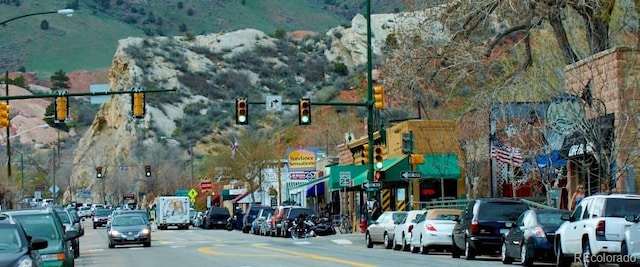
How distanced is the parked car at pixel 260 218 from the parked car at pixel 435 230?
26.5m

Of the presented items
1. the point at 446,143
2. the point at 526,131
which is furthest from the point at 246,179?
the point at 526,131

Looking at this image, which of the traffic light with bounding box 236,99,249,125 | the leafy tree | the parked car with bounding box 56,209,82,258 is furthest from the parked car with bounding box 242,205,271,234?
the leafy tree

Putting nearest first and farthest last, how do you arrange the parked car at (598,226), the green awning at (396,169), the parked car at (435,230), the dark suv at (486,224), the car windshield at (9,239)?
the car windshield at (9,239)
the parked car at (598,226)
the dark suv at (486,224)
the parked car at (435,230)
the green awning at (396,169)

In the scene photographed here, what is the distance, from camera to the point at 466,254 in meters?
32.2

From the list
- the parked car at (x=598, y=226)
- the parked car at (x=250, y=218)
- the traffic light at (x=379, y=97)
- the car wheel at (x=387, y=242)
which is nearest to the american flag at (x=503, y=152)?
the traffic light at (x=379, y=97)

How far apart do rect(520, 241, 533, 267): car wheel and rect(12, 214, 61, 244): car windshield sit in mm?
11029

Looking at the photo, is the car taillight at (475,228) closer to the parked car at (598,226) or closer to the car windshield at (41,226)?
the parked car at (598,226)

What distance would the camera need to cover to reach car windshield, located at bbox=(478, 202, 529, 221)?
105 feet

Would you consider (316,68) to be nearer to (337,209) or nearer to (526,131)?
(337,209)

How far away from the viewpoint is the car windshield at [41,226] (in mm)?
24978

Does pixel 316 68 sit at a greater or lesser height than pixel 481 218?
greater

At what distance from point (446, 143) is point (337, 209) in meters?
20.1

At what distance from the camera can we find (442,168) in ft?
185

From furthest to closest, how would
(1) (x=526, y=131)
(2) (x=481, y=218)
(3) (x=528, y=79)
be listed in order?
1. (1) (x=526, y=131)
2. (3) (x=528, y=79)
3. (2) (x=481, y=218)
